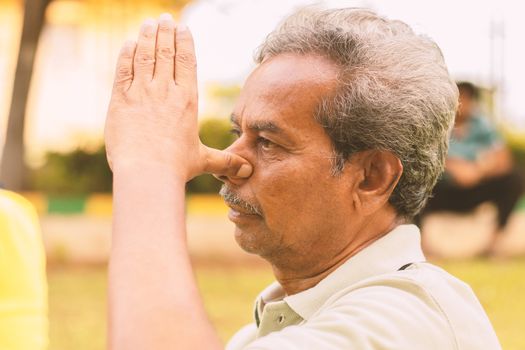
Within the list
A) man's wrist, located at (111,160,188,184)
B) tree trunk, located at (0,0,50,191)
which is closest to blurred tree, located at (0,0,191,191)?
tree trunk, located at (0,0,50,191)

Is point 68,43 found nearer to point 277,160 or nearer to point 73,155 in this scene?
point 73,155

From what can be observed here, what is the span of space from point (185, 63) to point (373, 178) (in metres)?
0.56

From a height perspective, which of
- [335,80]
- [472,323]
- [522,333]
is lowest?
[522,333]

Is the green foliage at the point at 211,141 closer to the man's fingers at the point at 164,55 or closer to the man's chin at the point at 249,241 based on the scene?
the man's chin at the point at 249,241

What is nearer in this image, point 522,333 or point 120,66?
point 120,66

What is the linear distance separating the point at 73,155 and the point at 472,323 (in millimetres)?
10742

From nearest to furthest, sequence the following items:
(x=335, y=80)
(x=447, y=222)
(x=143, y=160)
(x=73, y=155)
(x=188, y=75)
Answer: (x=143, y=160) → (x=188, y=75) → (x=335, y=80) → (x=447, y=222) → (x=73, y=155)

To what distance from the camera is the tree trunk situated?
36.5ft

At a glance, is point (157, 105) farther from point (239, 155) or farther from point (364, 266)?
point (364, 266)

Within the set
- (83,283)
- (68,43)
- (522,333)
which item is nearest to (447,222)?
(522,333)

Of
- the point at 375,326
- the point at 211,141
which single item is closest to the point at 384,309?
the point at 375,326

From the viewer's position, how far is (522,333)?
7.16 metres

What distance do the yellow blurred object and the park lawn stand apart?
3.84 metres

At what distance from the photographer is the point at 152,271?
5.26 feet
